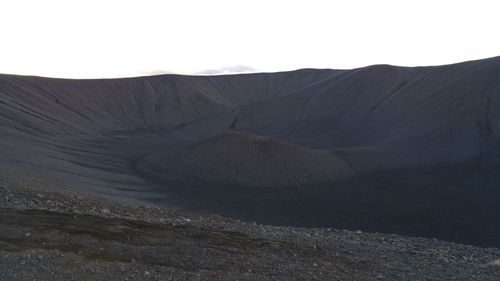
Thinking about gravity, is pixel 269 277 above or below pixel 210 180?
above

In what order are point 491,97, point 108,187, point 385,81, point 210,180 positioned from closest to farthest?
point 108,187
point 210,180
point 491,97
point 385,81

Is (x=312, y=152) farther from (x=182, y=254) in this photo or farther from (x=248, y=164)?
(x=182, y=254)

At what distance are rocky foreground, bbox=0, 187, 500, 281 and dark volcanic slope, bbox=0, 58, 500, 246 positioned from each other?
354 inches

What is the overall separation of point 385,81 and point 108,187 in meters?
60.3

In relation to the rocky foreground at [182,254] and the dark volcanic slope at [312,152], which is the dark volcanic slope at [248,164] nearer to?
the dark volcanic slope at [312,152]

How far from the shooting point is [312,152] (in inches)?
1827

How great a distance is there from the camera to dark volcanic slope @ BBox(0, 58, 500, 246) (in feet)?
104

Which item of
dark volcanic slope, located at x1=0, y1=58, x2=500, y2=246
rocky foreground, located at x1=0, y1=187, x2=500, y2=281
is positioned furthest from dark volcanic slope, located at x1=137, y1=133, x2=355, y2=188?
rocky foreground, located at x1=0, y1=187, x2=500, y2=281

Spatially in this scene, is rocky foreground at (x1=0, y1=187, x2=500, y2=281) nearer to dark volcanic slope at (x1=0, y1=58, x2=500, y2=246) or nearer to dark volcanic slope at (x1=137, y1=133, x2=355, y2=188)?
dark volcanic slope at (x1=0, y1=58, x2=500, y2=246)

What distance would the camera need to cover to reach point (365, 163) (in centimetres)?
4584

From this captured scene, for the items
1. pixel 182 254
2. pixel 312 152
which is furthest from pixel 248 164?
pixel 182 254

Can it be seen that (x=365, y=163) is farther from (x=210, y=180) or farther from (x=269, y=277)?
(x=269, y=277)

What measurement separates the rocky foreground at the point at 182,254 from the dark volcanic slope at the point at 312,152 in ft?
29.5

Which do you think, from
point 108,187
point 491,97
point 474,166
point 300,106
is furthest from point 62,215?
point 300,106
